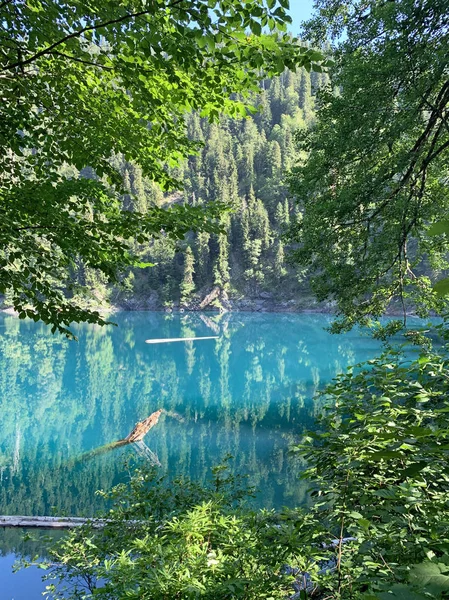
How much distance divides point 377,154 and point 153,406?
46.0ft

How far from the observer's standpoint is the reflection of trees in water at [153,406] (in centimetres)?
1039

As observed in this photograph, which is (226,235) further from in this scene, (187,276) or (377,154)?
(187,276)

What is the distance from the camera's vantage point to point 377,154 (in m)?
7.15

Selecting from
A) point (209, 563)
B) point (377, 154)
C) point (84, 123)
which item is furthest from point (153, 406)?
point (209, 563)

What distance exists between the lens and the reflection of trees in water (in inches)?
409

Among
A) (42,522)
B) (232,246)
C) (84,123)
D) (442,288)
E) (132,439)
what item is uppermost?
(232,246)

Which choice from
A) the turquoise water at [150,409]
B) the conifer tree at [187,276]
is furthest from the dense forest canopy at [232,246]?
the turquoise water at [150,409]

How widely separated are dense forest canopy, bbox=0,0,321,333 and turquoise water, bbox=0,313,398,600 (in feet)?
13.0

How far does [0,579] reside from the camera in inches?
249

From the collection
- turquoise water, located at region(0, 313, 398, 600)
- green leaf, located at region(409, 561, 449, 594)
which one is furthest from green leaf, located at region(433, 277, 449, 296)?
turquoise water, located at region(0, 313, 398, 600)

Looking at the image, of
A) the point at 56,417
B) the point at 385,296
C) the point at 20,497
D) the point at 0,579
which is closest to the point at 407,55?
the point at 385,296

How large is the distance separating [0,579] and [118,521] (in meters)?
4.16

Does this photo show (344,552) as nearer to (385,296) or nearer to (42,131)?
(42,131)

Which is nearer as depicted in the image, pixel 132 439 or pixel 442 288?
pixel 442 288
